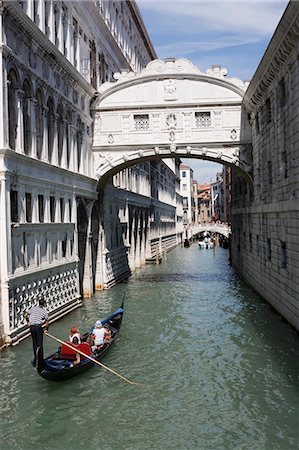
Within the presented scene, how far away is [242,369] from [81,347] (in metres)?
3.10

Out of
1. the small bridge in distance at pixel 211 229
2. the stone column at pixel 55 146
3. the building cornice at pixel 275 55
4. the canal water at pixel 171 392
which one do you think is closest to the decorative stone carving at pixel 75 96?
the stone column at pixel 55 146

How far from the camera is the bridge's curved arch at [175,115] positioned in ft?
62.8

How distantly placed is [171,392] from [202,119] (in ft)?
40.7

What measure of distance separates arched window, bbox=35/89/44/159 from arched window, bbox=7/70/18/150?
1.66 meters

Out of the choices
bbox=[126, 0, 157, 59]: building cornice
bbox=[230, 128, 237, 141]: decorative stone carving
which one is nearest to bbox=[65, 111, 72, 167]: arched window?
bbox=[230, 128, 237, 141]: decorative stone carving

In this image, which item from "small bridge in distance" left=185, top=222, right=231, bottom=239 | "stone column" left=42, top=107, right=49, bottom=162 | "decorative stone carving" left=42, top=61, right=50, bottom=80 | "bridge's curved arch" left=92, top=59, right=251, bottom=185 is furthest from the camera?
"small bridge in distance" left=185, top=222, right=231, bottom=239

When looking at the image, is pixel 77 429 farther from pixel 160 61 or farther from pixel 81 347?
pixel 160 61

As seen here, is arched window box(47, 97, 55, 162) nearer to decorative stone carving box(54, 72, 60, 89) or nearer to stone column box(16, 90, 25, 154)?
decorative stone carving box(54, 72, 60, 89)

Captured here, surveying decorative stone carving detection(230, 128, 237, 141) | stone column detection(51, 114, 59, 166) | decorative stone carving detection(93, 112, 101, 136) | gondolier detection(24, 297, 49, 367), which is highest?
decorative stone carving detection(93, 112, 101, 136)

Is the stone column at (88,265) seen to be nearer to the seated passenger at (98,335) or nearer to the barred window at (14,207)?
the barred window at (14,207)

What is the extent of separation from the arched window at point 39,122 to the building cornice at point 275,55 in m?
6.14

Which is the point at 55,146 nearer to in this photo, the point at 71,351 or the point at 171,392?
the point at 71,351

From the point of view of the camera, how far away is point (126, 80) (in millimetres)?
19219

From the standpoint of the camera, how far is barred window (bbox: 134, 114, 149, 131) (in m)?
19.5
